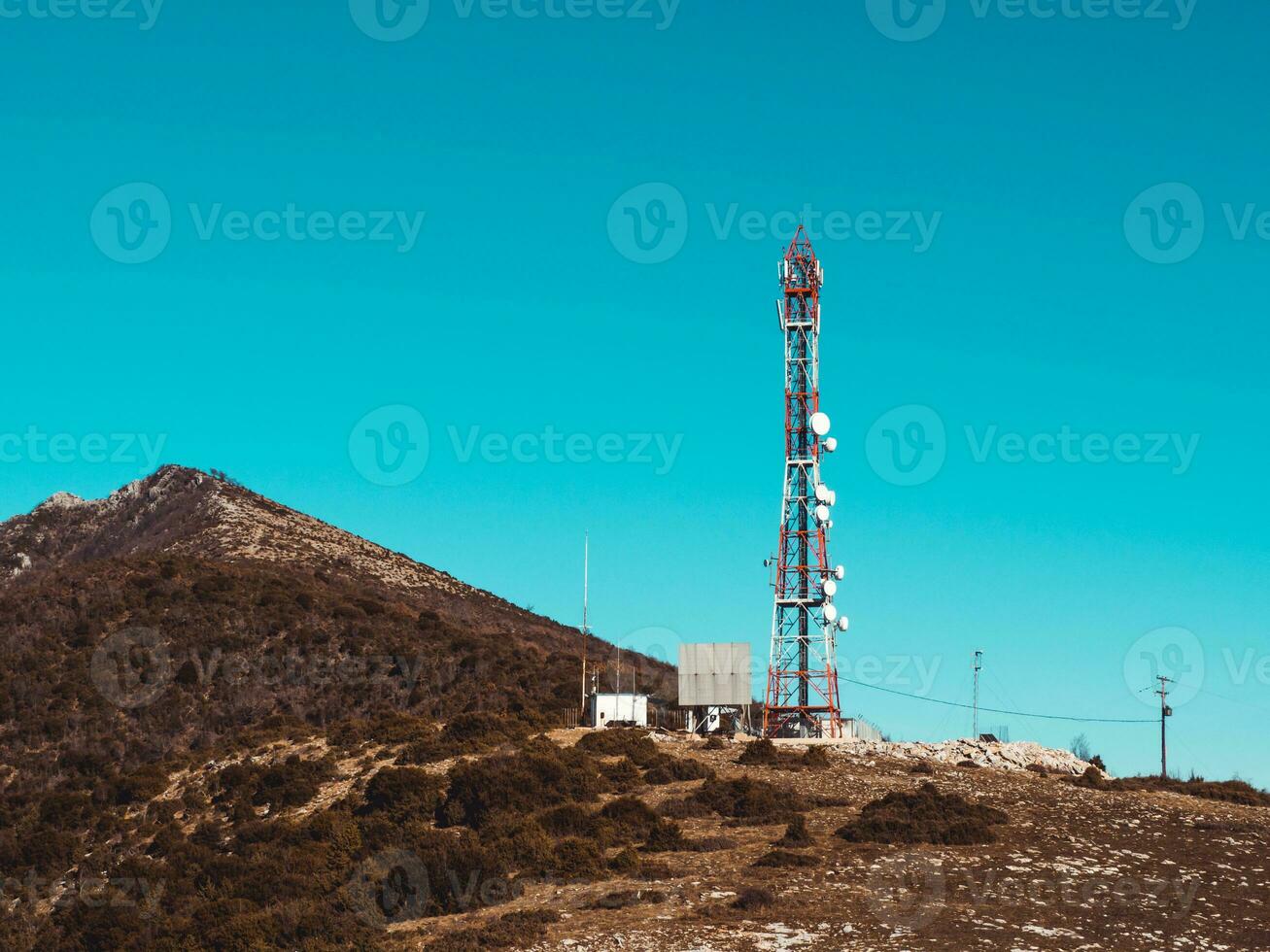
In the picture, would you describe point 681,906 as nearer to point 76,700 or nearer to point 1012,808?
point 1012,808

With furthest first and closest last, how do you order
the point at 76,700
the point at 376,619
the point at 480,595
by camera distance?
1. the point at 480,595
2. the point at 376,619
3. the point at 76,700

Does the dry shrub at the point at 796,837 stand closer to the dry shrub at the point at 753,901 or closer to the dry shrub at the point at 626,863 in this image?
the dry shrub at the point at 626,863

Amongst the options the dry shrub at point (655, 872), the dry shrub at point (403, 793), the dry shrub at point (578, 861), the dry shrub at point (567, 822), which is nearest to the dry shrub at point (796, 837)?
the dry shrub at point (655, 872)

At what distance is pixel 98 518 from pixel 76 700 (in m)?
64.9

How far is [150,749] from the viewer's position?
5662cm

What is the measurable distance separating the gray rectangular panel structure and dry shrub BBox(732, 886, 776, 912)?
21375 millimetres

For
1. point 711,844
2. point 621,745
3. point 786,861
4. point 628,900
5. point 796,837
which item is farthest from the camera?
point 621,745

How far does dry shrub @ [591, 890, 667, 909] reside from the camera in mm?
28531

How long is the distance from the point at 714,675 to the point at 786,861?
19243 mm

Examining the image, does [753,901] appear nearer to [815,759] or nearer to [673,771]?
[673,771]

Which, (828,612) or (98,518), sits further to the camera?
(98,518)

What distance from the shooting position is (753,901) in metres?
27.9

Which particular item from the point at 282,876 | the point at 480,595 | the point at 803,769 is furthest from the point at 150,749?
the point at 480,595

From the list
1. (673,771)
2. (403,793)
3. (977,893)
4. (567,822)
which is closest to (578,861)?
(567,822)
